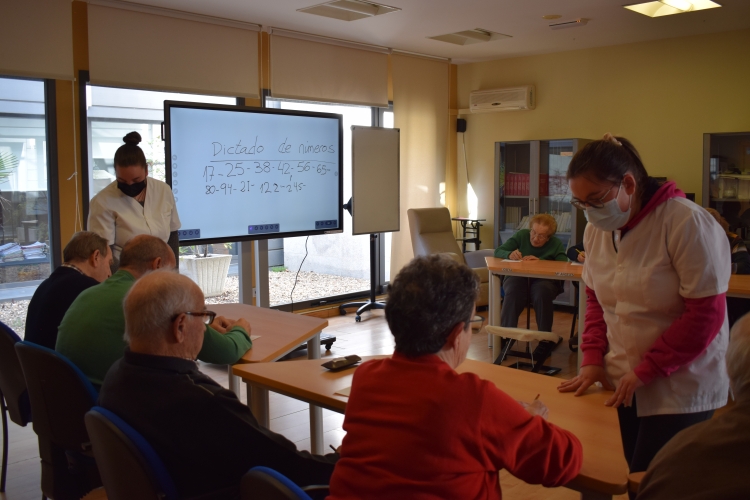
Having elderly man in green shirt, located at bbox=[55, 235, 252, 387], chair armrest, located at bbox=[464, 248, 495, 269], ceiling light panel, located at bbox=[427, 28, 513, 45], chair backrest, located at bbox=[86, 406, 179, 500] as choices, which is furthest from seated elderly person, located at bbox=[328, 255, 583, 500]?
chair armrest, located at bbox=[464, 248, 495, 269]

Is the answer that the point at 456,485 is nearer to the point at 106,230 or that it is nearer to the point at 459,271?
the point at 459,271

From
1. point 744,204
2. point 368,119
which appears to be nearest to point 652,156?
point 744,204

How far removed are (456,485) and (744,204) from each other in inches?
222

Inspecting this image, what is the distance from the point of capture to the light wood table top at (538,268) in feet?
15.4

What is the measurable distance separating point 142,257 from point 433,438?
63.0 inches

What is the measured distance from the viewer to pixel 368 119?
291 inches

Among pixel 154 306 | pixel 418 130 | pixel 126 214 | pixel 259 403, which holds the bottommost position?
pixel 259 403

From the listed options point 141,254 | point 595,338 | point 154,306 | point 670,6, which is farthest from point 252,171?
point 595,338

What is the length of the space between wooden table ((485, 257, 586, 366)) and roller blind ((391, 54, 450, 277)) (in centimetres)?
225

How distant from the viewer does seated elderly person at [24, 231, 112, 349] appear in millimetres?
2674

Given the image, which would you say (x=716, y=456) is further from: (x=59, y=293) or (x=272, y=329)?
(x=59, y=293)

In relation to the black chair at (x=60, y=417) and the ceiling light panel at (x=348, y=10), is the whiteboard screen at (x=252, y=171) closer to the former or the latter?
the ceiling light panel at (x=348, y=10)

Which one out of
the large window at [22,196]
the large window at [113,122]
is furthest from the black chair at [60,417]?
the large window at [113,122]

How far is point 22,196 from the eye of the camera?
16.1ft
